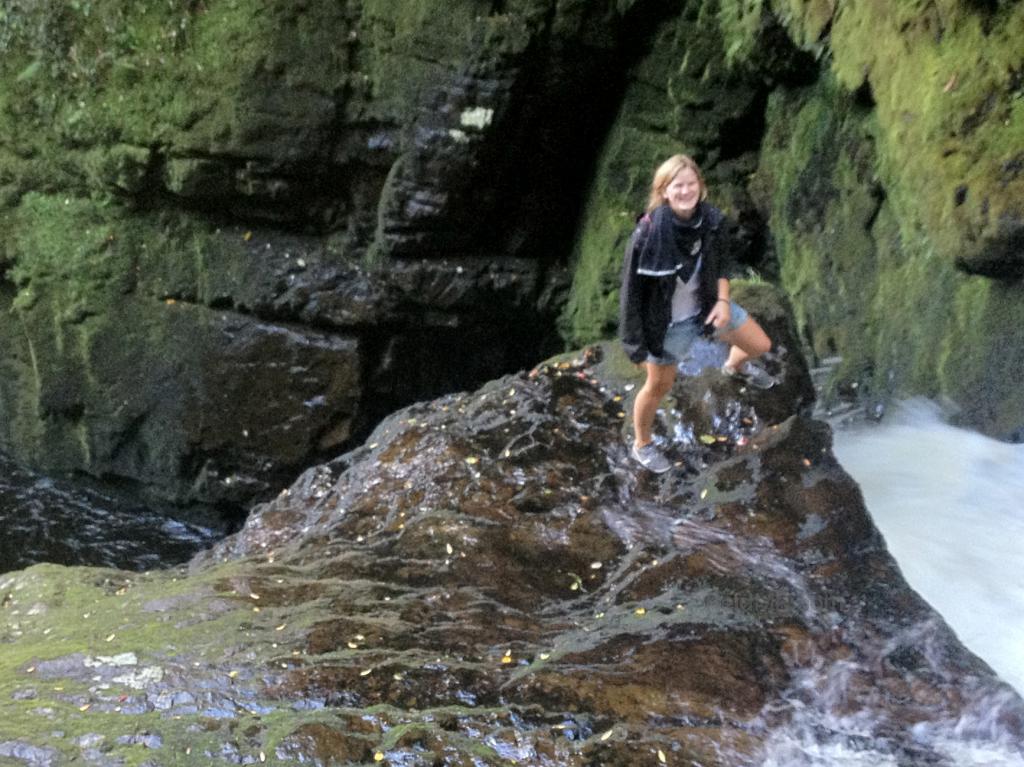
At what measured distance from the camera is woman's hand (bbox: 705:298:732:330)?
4.48m

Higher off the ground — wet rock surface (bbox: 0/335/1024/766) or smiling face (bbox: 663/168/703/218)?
smiling face (bbox: 663/168/703/218)

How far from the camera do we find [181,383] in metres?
10.3

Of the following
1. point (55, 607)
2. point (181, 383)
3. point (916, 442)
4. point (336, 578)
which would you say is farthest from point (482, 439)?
point (181, 383)

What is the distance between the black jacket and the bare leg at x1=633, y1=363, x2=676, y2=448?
5.6 inches

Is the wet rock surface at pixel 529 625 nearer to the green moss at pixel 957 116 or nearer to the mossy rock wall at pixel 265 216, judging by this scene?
the green moss at pixel 957 116

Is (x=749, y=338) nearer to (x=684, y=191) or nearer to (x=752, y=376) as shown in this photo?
(x=752, y=376)

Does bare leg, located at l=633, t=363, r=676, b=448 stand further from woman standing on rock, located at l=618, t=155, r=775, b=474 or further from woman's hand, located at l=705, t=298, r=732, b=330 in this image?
woman's hand, located at l=705, t=298, r=732, b=330

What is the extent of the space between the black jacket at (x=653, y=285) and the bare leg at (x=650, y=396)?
5.6 inches

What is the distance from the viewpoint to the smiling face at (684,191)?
4.20 meters

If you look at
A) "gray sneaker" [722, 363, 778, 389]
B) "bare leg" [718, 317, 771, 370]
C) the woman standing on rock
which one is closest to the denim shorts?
the woman standing on rock

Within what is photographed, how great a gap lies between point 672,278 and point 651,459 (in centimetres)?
107

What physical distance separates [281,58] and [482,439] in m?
5.84

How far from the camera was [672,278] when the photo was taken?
4.39 meters

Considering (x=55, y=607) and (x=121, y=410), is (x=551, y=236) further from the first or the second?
(x=55, y=607)
